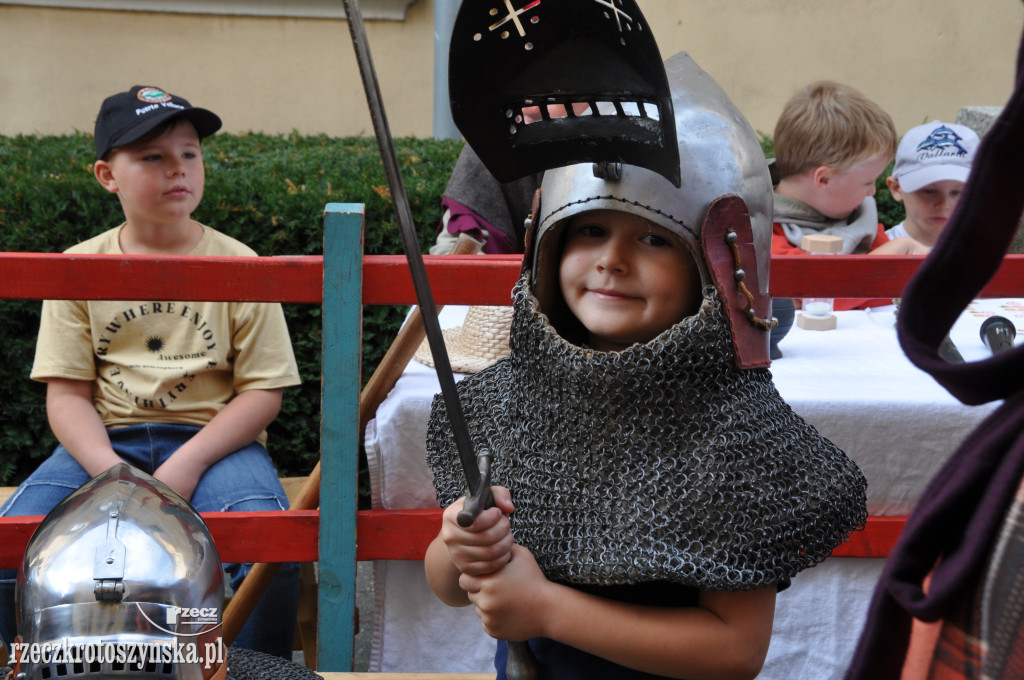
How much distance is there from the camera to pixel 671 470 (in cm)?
158

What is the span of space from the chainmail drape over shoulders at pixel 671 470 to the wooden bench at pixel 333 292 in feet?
2.12

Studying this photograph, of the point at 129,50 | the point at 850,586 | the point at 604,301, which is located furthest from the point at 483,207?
the point at 129,50

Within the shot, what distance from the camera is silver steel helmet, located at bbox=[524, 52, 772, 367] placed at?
156 cm

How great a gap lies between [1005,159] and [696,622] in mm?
883

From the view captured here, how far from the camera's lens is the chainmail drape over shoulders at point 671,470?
1.52 metres

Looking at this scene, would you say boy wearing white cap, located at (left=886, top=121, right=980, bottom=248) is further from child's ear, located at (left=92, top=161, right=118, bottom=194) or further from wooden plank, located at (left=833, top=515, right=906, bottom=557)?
child's ear, located at (left=92, top=161, right=118, bottom=194)

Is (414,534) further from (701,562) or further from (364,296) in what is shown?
(701,562)

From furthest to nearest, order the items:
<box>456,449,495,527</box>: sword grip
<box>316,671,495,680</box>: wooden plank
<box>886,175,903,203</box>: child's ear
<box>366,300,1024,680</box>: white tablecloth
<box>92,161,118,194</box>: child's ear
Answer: <box>886,175,903,203</box>: child's ear, <box>92,161,118,194</box>: child's ear, <box>366,300,1024,680</box>: white tablecloth, <box>316,671,495,680</box>: wooden plank, <box>456,449,495,527</box>: sword grip

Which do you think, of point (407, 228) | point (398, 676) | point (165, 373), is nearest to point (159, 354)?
point (165, 373)

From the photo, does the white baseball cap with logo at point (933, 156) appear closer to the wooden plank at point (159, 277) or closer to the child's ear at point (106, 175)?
the wooden plank at point (159, 277)

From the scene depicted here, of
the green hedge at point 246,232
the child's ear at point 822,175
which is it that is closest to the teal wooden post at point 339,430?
the child's ear at point 822,175

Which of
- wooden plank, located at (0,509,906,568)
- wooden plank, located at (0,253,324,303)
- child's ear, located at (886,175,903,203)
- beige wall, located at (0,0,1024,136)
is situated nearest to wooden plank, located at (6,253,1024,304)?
wooden plank, located at (0,253,324,303)

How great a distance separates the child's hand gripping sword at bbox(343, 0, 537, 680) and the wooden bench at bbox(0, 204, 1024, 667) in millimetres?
924

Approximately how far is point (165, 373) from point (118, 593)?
52.7 inches
